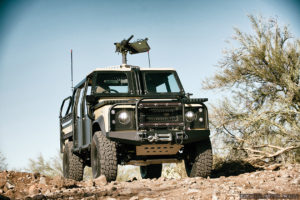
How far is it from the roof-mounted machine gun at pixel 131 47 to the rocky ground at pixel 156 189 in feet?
12.3

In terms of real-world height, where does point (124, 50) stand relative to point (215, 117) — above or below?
above

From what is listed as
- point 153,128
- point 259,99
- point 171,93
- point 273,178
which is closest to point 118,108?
point 153,128

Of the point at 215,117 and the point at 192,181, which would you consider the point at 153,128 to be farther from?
the point at 215,117

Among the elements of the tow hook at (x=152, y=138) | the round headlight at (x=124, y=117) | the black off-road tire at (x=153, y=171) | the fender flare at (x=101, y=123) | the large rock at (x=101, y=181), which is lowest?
the black off-road tire at (x=153, y=171)

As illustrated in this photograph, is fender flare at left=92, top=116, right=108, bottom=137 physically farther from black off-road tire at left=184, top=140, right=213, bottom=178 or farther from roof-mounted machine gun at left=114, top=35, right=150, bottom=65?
roof-mounted machine gun at left=114, top=35, right=150, bottom=65

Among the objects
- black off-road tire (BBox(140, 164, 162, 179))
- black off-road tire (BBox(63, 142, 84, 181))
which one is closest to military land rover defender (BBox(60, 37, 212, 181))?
black off-road tire (BBox(63, 142, 84, 181))

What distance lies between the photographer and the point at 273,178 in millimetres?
6316

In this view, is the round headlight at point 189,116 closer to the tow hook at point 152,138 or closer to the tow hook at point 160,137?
the tow hook at point 160,137

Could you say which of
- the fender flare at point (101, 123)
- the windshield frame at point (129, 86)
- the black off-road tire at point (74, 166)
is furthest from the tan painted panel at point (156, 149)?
the black off-road tire at point (74, 166)

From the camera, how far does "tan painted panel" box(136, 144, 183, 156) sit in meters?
6.90

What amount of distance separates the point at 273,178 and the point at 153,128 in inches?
77.7

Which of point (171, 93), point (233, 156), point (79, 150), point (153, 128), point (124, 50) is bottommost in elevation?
point (233, 156)

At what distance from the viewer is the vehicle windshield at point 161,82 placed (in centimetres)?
816

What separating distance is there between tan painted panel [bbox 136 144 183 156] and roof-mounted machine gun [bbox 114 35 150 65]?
3.14 m
